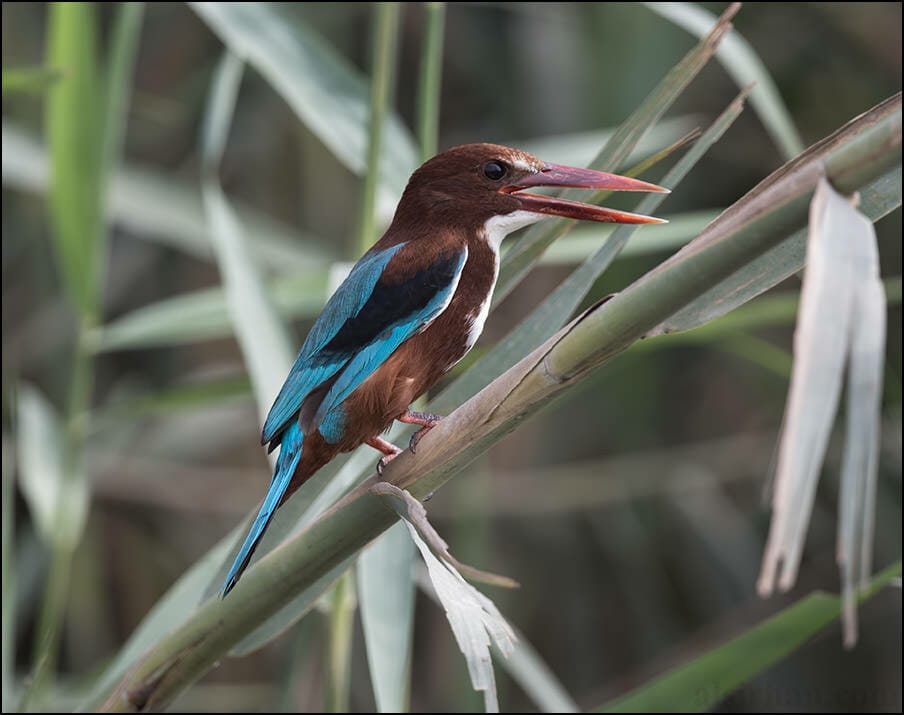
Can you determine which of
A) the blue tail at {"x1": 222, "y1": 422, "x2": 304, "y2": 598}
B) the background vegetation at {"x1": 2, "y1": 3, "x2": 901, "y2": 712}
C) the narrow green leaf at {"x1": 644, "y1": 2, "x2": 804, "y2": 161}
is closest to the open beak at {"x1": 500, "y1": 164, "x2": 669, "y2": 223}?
the blue tail at {"x1": 222, "y1": 422, "x2": 304, "y2": 598}

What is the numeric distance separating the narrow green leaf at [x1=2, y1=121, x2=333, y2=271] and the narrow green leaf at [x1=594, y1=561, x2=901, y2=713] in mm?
1267

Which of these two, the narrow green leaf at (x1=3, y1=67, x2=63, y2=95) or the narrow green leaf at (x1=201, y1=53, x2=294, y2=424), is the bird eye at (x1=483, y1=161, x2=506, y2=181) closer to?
the narrow green leaf at (x1=201, y1=53, x2=294, y2=424)

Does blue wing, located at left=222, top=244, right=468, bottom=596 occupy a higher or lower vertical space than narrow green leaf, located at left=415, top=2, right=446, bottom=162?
lower

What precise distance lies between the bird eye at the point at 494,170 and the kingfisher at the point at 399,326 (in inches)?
0.5

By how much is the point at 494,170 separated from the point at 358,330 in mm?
223

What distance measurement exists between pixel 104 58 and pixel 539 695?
1856mm

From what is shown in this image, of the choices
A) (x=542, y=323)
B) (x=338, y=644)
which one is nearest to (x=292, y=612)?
(x=338, y=644)

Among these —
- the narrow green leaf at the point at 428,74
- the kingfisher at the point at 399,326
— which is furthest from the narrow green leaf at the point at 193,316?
the kingfisher at the point at 399,326

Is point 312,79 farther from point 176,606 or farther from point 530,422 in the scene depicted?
point 530,422

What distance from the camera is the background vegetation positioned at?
8.36 feet

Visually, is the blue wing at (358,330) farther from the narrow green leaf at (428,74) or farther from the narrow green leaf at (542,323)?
the narrow green leaf at (428,74)

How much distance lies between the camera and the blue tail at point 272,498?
103 cm

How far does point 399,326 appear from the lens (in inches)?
47.3

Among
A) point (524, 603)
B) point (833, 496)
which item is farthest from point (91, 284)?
point (833, 496)
